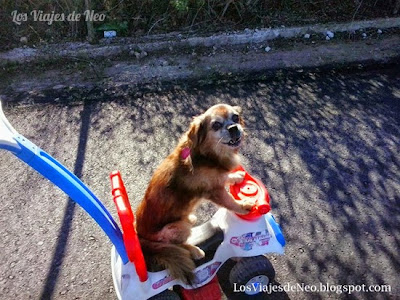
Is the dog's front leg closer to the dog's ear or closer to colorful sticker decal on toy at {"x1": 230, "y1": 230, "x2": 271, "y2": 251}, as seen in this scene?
colorful sticker decal on toy at {"x1": 230, "y1": 230, "x2": 271, "y2": 251}

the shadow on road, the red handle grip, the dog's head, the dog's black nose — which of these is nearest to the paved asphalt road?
the shadow on road

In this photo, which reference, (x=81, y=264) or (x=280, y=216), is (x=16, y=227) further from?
(x=280, y=216)

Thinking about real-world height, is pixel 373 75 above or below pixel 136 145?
above

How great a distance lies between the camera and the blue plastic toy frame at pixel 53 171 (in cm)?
191

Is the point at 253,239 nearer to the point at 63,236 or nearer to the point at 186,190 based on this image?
the point at 186,190

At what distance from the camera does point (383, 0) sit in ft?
21.1

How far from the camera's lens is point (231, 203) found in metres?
2.62

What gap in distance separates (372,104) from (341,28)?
1.86m

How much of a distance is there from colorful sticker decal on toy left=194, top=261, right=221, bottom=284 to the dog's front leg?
1.34 ft

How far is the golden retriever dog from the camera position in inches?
99.1

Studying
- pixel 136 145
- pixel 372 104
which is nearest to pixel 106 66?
pixel 136 145

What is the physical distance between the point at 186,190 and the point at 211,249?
47cm

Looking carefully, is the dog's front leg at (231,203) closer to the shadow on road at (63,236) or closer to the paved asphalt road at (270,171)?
the paved asphalt road at (270,171)

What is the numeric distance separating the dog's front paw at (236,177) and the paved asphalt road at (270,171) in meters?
0.79
